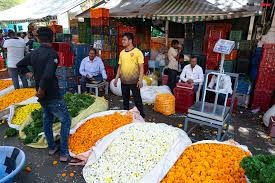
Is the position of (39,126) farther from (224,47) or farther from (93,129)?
(224,47)

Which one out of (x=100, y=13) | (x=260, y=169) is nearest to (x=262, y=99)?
(x=260, y=169)

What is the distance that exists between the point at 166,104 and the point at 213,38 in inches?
128

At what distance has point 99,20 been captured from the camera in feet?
28.3

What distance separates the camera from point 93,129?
454cm

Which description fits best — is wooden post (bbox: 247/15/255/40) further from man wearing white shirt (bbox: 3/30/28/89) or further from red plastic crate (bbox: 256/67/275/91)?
man wearing white shirt (bbox: 3/30/28/89)

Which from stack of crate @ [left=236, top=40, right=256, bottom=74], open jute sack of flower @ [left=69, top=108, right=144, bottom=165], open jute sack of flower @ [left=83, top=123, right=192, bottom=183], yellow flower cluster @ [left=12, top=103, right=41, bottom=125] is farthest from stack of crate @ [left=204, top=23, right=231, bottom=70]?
yellow flower cluster @ [left=12, top=103, right=41, bottom=125]

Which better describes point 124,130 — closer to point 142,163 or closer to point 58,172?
point 142,163

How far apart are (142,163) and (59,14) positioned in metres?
11.6

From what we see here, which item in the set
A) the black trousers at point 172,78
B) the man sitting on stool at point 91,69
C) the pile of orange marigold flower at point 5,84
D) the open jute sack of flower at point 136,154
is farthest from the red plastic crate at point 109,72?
the open jute sack of flower at point 136,154

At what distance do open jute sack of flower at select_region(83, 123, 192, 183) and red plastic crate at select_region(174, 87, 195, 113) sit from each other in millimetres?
2576

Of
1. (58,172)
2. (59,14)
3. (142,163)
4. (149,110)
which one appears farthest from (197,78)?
(59,14)

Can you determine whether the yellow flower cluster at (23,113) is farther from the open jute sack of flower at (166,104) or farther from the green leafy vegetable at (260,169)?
the green leafy vegetable at (260,169)

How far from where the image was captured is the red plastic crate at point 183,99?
6.45 metres

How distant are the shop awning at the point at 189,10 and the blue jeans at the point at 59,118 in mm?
5279
